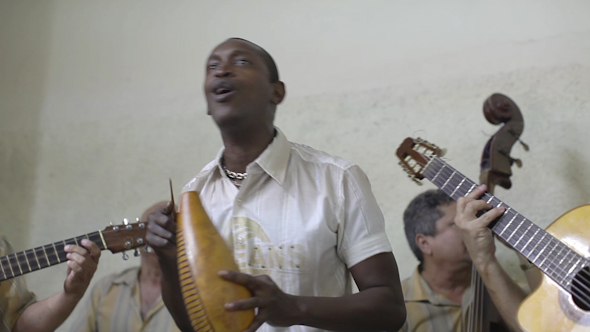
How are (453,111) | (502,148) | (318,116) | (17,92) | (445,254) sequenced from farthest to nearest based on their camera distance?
1. (17,92)
2. (318,116)
3. (453,111)
4. (445,254)
5. (502,148)

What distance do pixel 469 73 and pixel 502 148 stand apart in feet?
1.89

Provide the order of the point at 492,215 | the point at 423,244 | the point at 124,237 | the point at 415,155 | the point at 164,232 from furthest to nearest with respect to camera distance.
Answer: the point at 423,244
the point at 415,155
the point at 124,237
the point at 492,215
the point at 164,232

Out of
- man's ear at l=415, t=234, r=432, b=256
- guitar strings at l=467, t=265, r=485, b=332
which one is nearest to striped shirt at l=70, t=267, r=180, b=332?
man's ear at l=415, t=234, r=432, b=256

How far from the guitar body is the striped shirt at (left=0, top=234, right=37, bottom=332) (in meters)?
1.48

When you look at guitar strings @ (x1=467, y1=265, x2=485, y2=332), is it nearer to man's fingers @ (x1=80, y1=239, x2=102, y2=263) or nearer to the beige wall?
the beige wall

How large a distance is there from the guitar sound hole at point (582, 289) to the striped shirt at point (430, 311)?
2.59ft

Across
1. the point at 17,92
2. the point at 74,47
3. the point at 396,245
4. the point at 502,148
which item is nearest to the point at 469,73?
the point at 502,148

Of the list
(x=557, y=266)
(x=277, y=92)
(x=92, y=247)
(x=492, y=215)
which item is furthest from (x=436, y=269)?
(x=92, y=247)

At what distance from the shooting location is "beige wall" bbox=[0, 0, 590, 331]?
2.50 meters

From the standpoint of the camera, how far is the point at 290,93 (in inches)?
113

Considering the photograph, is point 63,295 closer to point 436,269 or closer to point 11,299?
point 11,299

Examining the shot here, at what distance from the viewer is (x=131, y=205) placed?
296cm

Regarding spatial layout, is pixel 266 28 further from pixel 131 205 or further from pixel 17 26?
pixel 17 26

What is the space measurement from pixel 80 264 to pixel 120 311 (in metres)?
0.84
